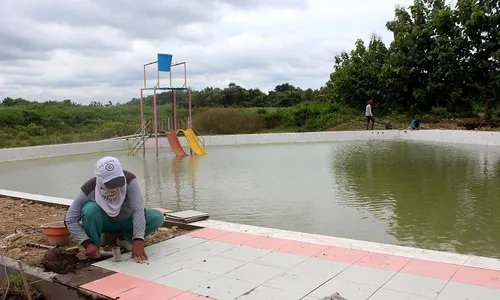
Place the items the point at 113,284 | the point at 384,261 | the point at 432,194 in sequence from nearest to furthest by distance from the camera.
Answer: the point at 113,284, the point at 384,261, the point at 432,194

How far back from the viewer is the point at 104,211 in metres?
3.55

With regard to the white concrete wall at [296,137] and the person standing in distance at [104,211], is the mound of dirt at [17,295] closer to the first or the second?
the person standing in distance at [104,211]

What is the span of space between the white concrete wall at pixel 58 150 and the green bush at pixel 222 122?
458cm

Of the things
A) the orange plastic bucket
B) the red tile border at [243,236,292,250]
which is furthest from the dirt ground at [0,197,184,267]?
the red tile border at [243,236,292,250]

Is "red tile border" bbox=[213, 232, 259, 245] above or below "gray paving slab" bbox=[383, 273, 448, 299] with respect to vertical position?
above

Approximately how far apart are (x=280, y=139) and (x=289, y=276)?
50.6ft

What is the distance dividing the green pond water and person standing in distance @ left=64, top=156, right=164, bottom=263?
6.76 feet

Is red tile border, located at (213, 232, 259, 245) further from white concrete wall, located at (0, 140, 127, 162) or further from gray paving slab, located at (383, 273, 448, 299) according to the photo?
white concrete wall, located at (0, 140, 127, 162)

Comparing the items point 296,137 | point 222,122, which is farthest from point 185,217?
point 222,122

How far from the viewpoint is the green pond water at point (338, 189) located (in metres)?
5.03

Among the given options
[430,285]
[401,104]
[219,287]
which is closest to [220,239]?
[219,287]

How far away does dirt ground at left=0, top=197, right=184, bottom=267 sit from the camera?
→ 12.5 ft

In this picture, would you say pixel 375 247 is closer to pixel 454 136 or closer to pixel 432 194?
pixel 432 194

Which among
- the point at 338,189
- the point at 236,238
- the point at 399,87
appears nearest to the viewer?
the point at 236,238
